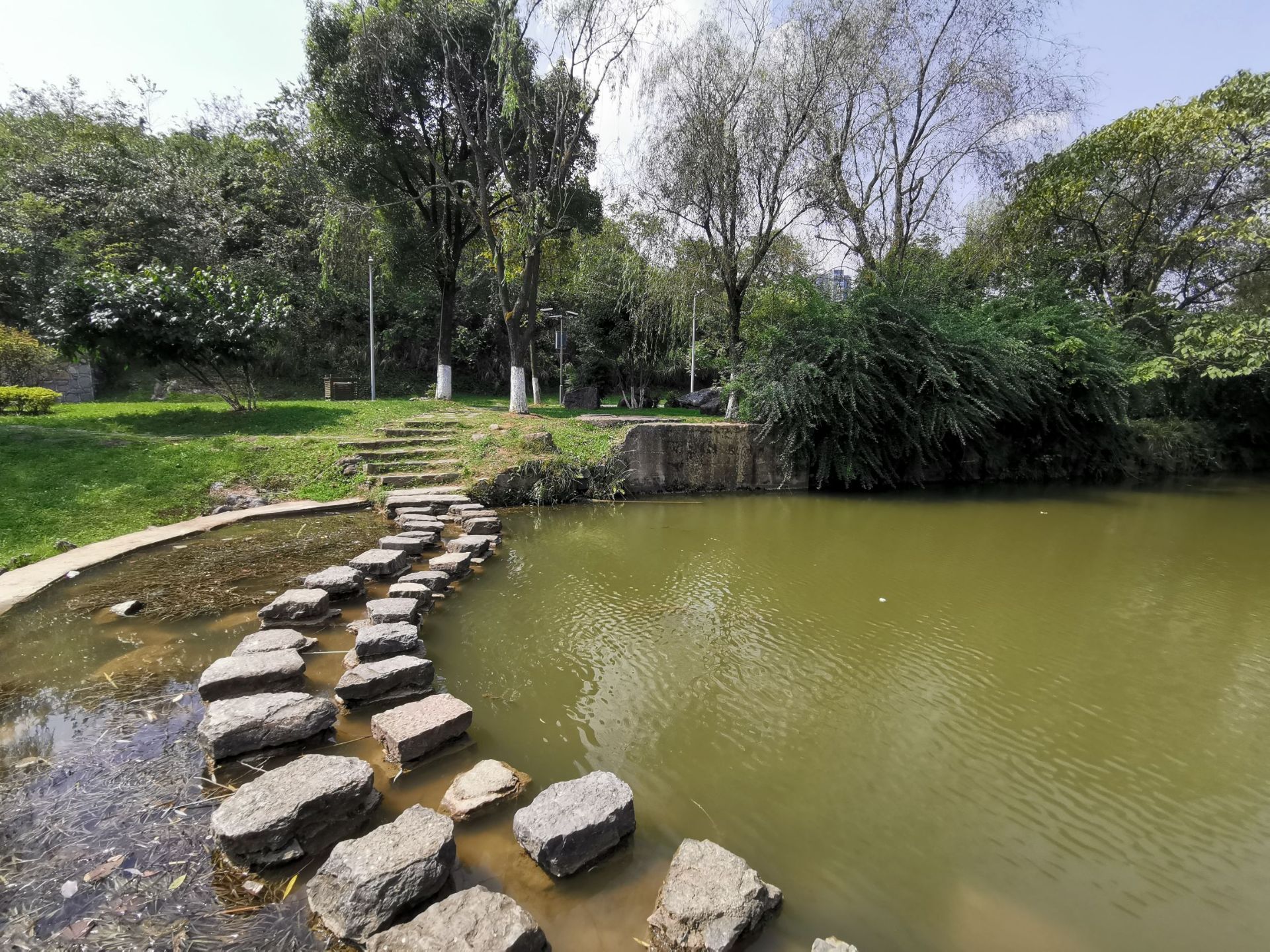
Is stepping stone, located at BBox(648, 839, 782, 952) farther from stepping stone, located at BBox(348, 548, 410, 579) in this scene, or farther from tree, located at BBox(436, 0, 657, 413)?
tree, located at BBox(436, 0, 657, 413)

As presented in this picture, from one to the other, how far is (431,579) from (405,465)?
4.15 metres

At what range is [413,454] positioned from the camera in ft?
26.8

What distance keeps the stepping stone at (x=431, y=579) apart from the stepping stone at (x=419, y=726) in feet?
4.98

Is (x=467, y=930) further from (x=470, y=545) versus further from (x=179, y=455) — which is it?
(x=179, y=455)

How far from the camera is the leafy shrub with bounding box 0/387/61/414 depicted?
987 centimetres

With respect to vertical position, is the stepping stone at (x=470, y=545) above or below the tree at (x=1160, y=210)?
below

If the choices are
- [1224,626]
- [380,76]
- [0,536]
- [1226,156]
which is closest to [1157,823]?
[1224,626]

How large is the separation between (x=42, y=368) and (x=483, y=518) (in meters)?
13.4

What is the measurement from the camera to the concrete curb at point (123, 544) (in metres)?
3.83

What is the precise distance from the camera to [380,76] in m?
11.5

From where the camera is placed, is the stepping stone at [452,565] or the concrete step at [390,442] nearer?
the stepping stone at [452,565]

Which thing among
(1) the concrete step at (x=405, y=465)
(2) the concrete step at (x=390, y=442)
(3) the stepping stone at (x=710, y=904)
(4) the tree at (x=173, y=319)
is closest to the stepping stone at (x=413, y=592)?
(3) the stepping stone at (x=710, y=904)

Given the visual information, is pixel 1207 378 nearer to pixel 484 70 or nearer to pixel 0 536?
pixel 484 70

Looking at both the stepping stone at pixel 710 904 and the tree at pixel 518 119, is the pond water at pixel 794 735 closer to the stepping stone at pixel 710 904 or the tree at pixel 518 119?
the stepping stone at pixel 710 904
